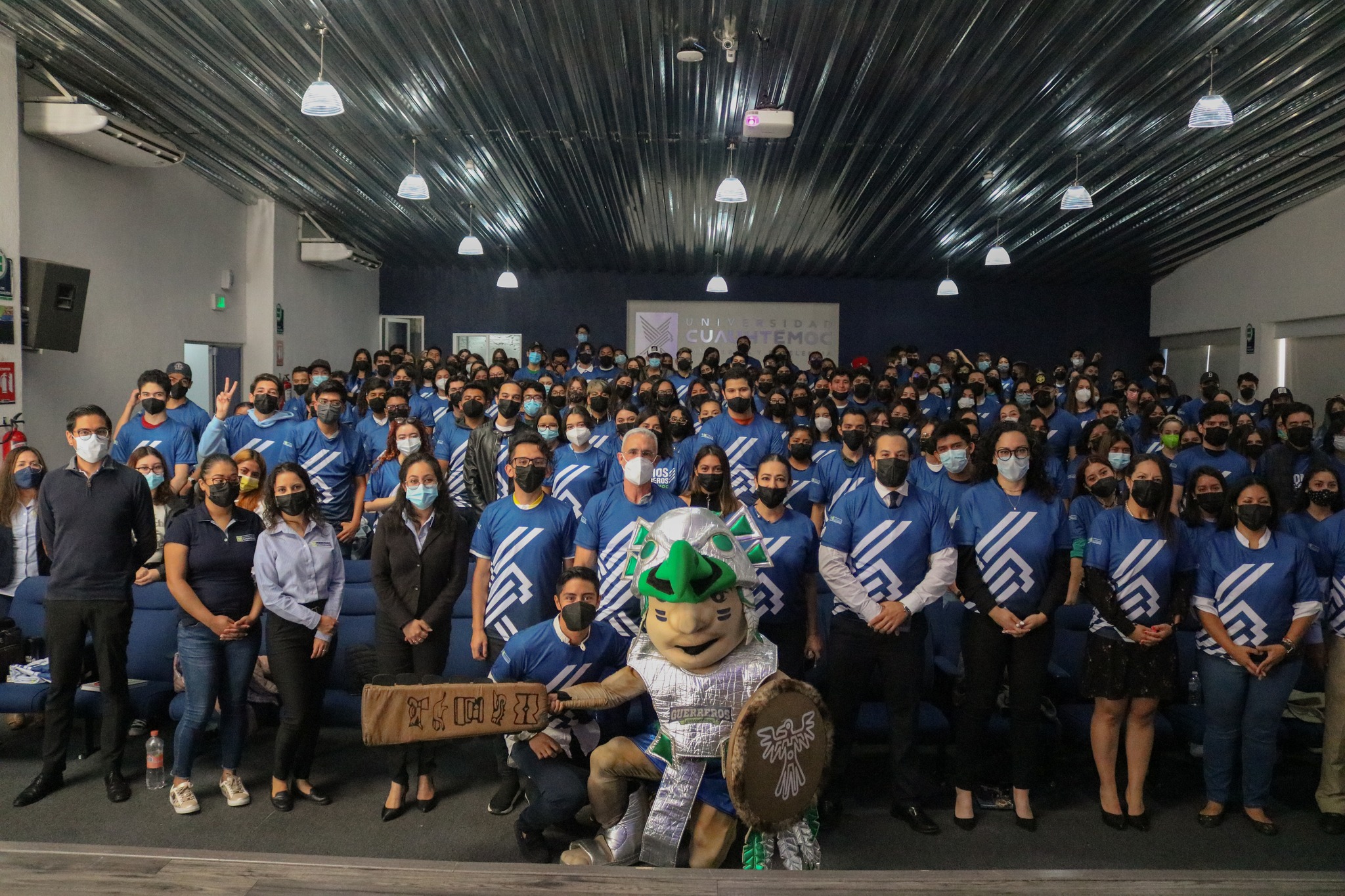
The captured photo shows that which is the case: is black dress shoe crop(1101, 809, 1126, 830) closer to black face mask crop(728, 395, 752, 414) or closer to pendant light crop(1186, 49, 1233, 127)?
black face mask crop(728, 395, 752, 414)

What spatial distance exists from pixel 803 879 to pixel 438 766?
12.0 feet

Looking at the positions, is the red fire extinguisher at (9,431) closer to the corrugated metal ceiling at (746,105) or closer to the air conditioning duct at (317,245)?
the corrugated metal ceiling at (746,105)

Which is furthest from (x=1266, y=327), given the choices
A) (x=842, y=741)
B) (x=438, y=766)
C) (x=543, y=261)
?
(x=438, y=766)

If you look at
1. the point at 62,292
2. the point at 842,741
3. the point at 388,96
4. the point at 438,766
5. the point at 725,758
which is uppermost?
the point at 388,96

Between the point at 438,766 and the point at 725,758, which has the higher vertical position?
the point at 725,758

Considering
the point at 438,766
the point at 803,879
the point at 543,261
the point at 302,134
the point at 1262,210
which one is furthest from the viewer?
the point at 543,261

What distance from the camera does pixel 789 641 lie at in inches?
178

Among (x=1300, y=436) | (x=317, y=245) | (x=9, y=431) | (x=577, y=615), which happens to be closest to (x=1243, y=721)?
(x=577, y=615)

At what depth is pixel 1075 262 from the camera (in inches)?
676

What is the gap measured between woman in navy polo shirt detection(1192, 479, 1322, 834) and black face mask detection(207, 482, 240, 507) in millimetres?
4341

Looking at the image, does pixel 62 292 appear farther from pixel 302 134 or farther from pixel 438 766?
pixel 438 766

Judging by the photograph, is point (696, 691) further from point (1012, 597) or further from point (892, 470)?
point (1012, 597)

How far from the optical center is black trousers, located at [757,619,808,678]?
14.8ft

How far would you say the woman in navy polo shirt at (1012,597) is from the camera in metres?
4.35
